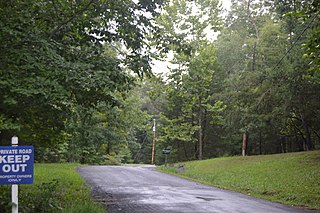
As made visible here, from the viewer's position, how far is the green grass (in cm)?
1333

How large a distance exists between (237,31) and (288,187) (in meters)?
19.0

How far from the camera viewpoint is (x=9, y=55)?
692 cm

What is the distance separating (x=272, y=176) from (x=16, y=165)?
1366 centimetres

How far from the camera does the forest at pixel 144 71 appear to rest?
7.09m

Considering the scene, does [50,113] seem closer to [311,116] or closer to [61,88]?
[61,88]

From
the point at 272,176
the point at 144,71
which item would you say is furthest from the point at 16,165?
the point at 272,176

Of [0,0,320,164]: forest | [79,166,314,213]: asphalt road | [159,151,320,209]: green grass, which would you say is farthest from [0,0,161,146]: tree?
[159,151,320,209]: green grass

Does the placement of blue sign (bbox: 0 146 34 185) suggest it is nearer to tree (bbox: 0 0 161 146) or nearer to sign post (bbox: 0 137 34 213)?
sign post (bbox: 0 137 34 213)

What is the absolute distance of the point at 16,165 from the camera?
5664mm

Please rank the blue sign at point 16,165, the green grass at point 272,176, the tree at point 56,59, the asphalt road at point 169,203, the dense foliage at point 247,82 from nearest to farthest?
the blue sign at point 16,165 < the tree at point 56,59 < the asphalt road at point 169,203 < the green grass at point 272,176 < the dense foliage at point 247,82

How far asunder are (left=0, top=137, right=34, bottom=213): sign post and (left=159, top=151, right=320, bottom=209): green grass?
8871mm

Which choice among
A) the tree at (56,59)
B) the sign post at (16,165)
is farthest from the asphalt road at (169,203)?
the sign post at (16,165)

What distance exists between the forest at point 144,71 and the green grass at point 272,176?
273 cm

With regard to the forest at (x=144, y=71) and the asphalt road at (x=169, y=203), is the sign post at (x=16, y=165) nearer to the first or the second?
the forest at (x=144, y=71)
